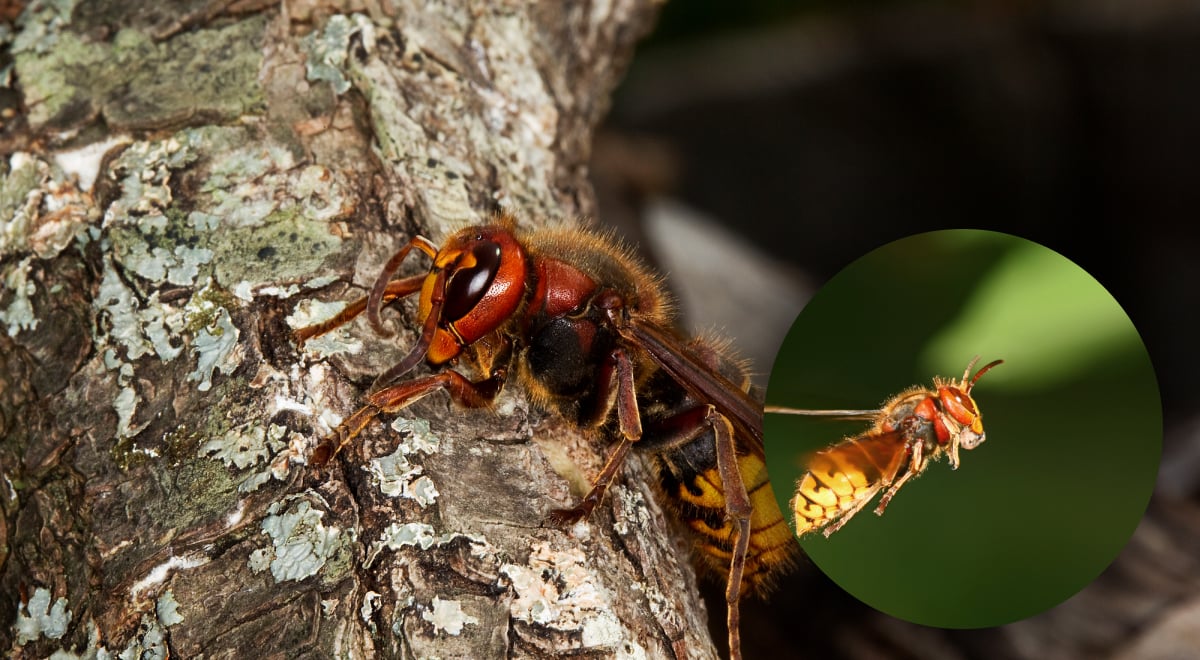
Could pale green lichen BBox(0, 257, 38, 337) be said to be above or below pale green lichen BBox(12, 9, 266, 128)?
below

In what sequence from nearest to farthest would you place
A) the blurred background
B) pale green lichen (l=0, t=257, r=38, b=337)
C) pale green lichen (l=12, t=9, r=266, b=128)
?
pale green lichen (l=0, t=257, r=38, b=337)
pale green lichen (l=12, t=9, r=266, b=128)
the blurred background

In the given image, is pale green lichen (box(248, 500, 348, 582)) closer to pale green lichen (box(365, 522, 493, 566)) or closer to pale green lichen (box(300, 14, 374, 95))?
pale green lichen (box(365, 522, 493, 566))

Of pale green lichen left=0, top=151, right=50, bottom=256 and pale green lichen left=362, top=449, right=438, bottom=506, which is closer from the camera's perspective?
pale green lichen left=362, top=449, right=438, bottom=506

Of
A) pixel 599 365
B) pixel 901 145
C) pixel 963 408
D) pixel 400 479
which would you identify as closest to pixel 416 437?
pixel 400 479

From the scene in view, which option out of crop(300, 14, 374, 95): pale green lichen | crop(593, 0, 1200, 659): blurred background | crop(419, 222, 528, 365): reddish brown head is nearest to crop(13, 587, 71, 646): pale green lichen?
crop(419, 222, 528, 365): reddish brown head

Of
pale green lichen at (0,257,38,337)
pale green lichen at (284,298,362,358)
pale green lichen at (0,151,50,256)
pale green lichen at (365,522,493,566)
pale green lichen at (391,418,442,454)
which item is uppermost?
pale green lichen at (284,298,362,358)

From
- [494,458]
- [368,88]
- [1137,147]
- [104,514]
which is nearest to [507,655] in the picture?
[494,458]

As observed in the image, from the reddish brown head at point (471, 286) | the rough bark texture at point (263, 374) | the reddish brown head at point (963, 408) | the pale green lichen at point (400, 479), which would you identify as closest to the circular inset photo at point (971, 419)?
the reddish brown head at point (963, 408)

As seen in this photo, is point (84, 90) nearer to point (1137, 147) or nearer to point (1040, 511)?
point (1040, 511)
